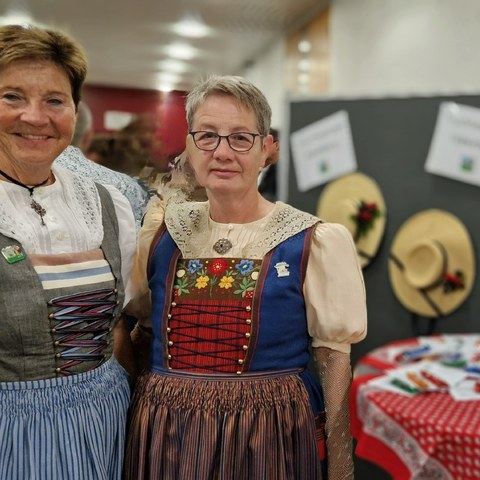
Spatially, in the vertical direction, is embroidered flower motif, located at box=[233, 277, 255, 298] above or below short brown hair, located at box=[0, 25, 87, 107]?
below

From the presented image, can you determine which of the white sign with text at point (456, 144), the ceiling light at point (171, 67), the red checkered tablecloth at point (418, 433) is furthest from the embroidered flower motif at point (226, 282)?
the white sign with text at point (456, 144)

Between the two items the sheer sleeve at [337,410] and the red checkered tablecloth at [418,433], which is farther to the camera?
the red checkered tablecloth at [418,433]

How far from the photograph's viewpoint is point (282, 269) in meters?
1.19

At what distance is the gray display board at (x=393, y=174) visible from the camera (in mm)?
2555

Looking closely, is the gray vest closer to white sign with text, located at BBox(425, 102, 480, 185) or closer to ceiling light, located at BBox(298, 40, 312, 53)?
white sign with text, located at BBox(425, 102, 480, 185)

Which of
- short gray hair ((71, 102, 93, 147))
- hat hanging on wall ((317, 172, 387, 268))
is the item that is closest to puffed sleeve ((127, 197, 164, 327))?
short gray hair ((71, 102, 93, 147))

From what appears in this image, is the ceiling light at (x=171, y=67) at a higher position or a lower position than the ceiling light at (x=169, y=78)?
higher

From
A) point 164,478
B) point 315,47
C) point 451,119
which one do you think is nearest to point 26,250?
point 164,478

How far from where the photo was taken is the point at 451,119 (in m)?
2.52

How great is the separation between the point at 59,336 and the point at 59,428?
6.3 inches

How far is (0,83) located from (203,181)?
0.39 meters

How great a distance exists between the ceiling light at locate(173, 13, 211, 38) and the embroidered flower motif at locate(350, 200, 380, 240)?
329 centimetres

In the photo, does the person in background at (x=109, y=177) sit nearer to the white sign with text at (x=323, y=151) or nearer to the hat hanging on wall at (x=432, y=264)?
the white sign with text at (x=323, y=151)

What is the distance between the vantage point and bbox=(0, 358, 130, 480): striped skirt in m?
1.05
